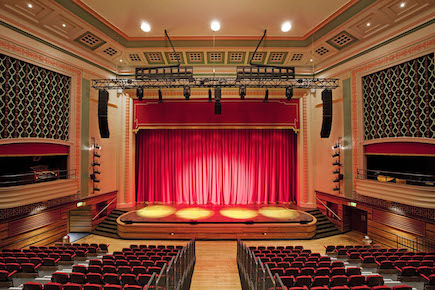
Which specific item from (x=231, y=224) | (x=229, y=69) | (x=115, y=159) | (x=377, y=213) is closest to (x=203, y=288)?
(x=231, y=224)

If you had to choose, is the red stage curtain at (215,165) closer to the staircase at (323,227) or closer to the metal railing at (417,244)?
the staircase at (323,227)

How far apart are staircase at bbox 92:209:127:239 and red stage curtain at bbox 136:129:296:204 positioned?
2.32 meters

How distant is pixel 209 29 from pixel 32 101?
7229 mm

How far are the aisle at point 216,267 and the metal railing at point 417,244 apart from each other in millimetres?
6050

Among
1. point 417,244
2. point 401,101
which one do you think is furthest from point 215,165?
point 417,244

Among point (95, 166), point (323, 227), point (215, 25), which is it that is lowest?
point (323, 227)

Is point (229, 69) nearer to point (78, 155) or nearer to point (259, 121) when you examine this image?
point (259, 121)

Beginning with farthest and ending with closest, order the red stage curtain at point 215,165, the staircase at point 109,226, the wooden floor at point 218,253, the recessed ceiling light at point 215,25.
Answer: the red stage curtain at point 215,165 → the staircase at point 109,226 → the recessed ceiling light at point 215,25 → the wooden floor at point 218,253

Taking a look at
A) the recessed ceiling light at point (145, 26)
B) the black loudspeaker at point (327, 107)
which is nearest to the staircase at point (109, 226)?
the recessed ceiling light at point (145, 26)

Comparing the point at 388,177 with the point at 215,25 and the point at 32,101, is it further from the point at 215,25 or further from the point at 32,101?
the point at 32,101

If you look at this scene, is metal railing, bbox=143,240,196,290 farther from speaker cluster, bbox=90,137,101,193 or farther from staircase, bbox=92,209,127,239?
speaker cluster, bbox=90,137,101,193

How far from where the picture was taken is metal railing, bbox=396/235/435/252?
7594 mm

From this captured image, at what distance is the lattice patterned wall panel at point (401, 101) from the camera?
305 inches

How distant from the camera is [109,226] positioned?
10969 millimetres
